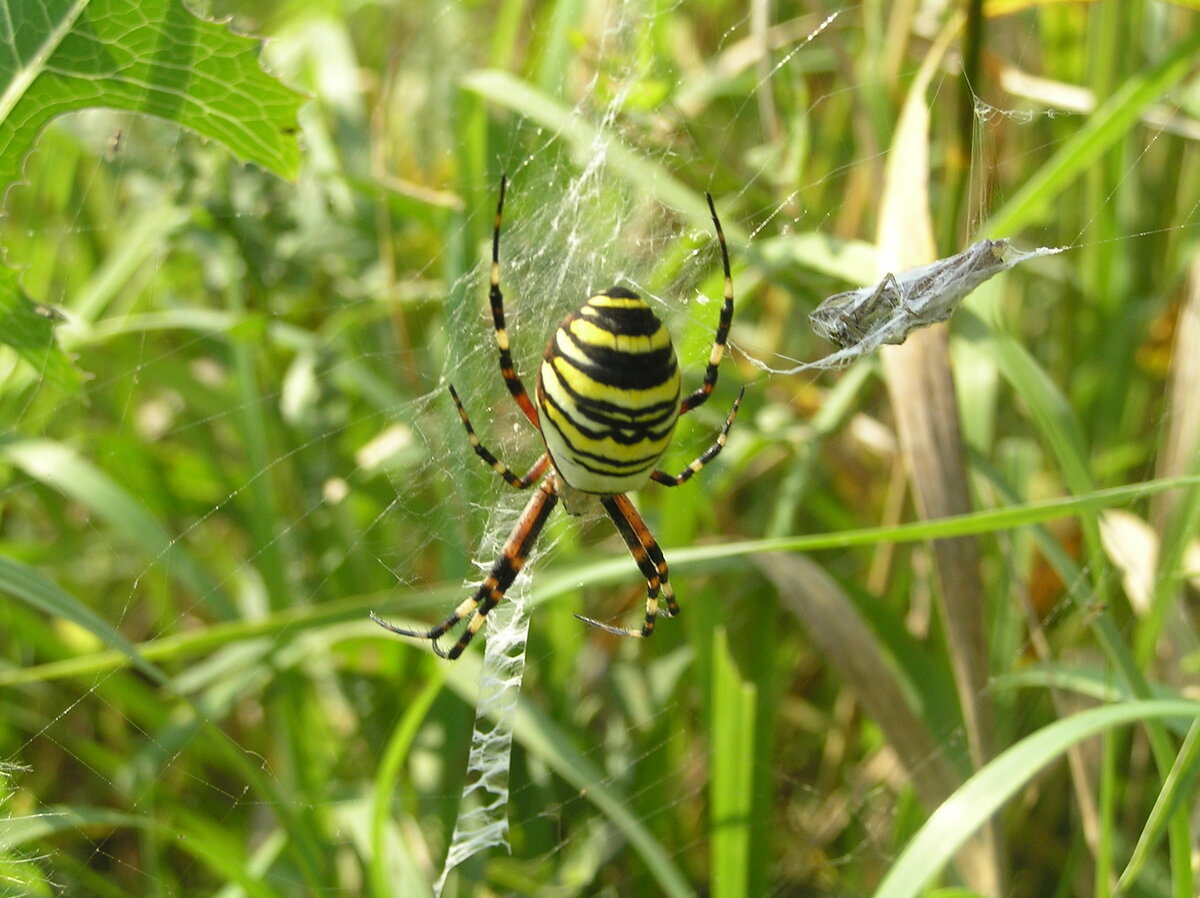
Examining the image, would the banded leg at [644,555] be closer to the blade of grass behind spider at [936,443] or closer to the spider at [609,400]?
the spider at [609,400]

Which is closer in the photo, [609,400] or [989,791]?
[989,791]

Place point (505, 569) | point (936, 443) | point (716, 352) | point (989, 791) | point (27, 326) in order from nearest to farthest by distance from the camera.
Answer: point (989, 791) → point (27, 326) → point (936, 443) → point (716, 352) → point (505, 569)

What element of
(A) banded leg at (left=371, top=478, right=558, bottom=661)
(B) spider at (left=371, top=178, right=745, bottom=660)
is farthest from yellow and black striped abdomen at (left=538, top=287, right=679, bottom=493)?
(A) banded leg at (left=371, top=478, right=558, bottom=661)

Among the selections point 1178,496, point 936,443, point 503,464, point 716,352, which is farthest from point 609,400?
point 1178,496

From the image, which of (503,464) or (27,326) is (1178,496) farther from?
(27,326)

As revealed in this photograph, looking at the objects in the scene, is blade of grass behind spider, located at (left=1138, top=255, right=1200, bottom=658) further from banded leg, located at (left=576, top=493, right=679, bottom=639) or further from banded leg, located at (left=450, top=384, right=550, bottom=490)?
banded leg, located at (left=450, top=384, right=550, bottom=490)

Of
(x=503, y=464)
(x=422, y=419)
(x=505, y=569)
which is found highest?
(x=422, y=419)
